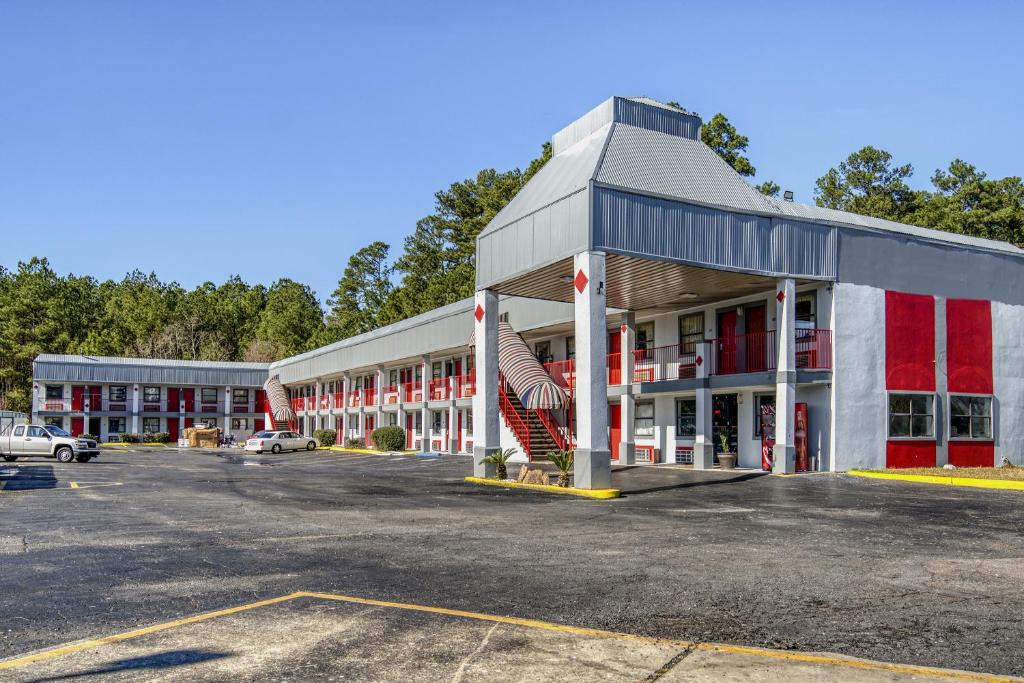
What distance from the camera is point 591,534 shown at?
13477mm

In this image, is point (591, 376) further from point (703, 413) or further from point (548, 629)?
point (548, 629)

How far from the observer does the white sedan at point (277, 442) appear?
55438 mm

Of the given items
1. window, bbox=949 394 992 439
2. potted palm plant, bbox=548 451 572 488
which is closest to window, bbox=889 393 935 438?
window, bbox=949 394 992 439

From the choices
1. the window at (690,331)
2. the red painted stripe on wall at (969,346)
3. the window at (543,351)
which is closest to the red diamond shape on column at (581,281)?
the window at (690,331)

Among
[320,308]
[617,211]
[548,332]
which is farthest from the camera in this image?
[320,308]

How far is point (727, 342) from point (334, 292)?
3576 inches

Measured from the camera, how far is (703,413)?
95.5 ft

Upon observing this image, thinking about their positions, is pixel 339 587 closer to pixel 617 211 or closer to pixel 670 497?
pixel 670 497

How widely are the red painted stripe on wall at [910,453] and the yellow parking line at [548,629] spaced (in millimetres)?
22453

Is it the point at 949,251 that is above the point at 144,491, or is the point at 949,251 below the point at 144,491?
above

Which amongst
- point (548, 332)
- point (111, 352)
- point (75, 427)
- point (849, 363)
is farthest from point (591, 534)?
point (111, 352)

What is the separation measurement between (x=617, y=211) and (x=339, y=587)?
14828 mm

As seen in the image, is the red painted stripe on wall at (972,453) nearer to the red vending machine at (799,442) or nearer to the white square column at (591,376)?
the red vending machine at (799,442)

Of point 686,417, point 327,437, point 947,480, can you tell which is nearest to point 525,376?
point 686,417
